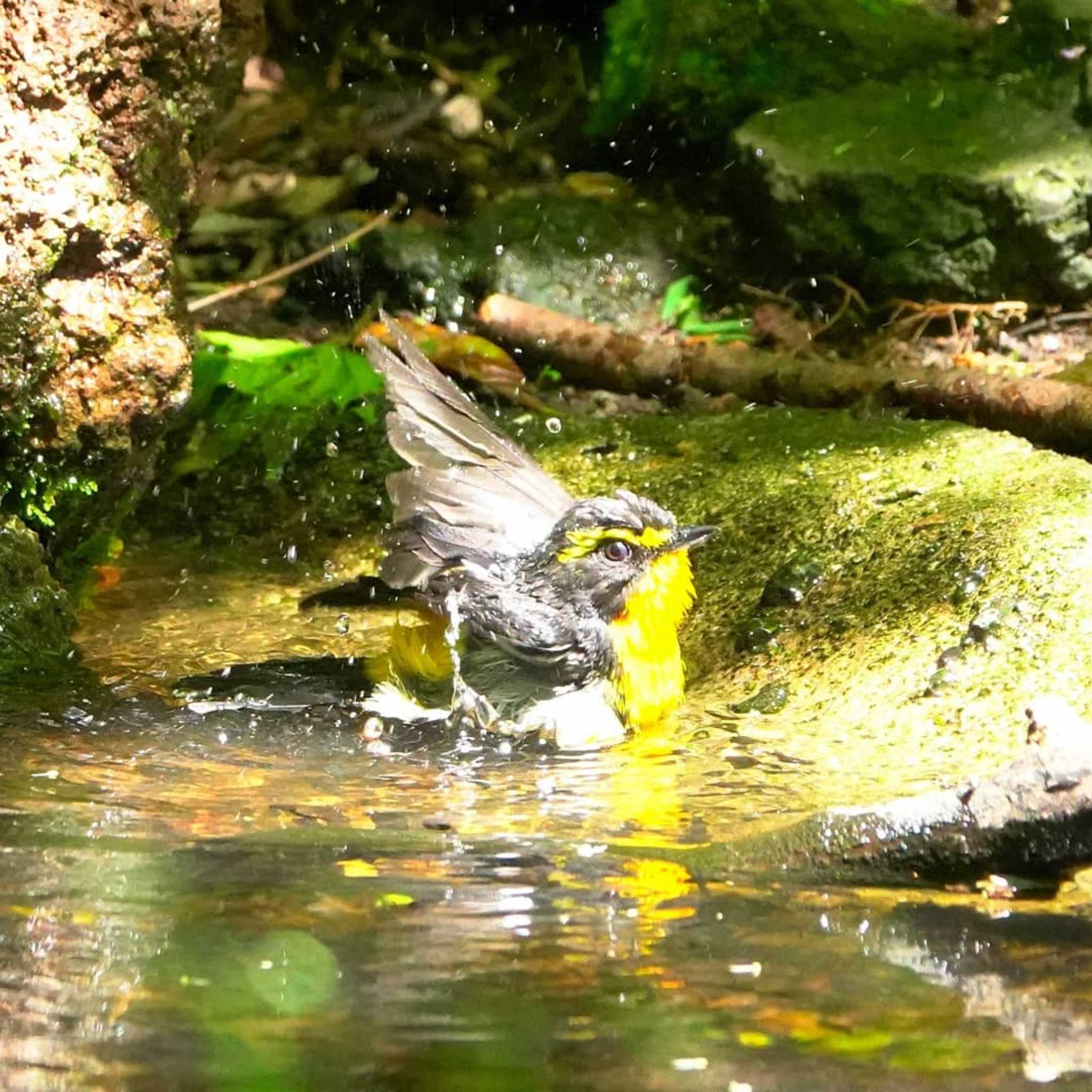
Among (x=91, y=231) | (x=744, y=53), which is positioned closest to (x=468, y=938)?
(x=91, y=231)

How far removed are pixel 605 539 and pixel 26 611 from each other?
5.42ft

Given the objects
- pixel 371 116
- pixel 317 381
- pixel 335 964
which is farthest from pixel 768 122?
pixel 335 964

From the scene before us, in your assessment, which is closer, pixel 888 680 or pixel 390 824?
pixel 390 824

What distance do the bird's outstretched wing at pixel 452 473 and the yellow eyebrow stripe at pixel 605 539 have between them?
0.85 ft

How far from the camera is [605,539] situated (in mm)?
4758

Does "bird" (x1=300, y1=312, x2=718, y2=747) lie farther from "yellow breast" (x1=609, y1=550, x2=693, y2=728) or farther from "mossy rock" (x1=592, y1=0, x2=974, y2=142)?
"mossy rock" (x1=592, y1=0, x2=974, y2=142)

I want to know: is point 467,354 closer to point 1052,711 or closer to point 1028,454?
point 1028,454

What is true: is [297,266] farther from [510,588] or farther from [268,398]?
[510,588]

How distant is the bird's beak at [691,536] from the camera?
469 centimetres

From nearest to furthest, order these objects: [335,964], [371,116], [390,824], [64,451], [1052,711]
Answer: [335,964] → [1052,711] → [390,824] → [64,451] → [371,116]

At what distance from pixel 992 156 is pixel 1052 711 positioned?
215 inches

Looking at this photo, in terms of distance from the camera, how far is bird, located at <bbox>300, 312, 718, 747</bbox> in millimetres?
4602

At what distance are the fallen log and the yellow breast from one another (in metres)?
1.78

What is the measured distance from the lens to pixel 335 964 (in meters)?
2.52
